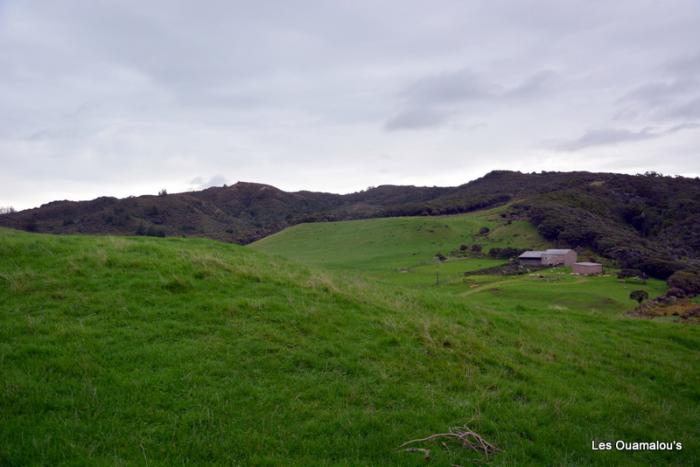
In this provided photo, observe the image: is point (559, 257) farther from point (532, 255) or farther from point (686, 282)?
point (686, 282)

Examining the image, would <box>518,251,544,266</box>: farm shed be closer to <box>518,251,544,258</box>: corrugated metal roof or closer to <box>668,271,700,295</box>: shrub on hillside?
<box>518,251,544,258</box>: corrugated metal roof

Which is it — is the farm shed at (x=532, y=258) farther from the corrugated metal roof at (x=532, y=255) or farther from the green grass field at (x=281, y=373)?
the green grass field at (x=281, y=373)

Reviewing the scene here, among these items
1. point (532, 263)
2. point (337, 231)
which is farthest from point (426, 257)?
point (337, 231)

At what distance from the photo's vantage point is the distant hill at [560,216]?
82375 millimetres

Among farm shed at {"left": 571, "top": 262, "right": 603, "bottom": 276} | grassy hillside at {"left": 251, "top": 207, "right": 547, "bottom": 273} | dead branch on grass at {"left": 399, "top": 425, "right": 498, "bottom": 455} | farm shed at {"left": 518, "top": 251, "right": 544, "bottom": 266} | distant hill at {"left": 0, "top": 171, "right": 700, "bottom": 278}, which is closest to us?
dead branch on grass at {"left": 399, "top": 425, "right": 498, "bottom": 455}

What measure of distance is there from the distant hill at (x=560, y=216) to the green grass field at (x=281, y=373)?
5837 cm

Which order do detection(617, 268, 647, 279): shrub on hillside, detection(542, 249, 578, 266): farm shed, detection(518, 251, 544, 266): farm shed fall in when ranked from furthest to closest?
detection(518, 251, 544, 266): farm shed
detection(542, 249, 578, 266): farm shed
detection(617, 268, 647, 279): shrub on hillside

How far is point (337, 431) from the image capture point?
5738 millimetres

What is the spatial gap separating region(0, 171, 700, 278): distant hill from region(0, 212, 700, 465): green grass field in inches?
2298

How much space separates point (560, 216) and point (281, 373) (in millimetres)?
96974

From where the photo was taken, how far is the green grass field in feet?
17.6

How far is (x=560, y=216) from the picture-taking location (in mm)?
93375

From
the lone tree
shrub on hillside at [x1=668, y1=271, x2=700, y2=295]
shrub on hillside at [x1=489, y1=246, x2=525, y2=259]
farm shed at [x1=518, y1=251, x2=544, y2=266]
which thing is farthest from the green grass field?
shrub on hillside at [x1=489, y1=246, x2=525, y2=259]

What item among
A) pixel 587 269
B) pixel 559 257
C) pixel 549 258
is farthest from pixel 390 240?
pixel 587 269
